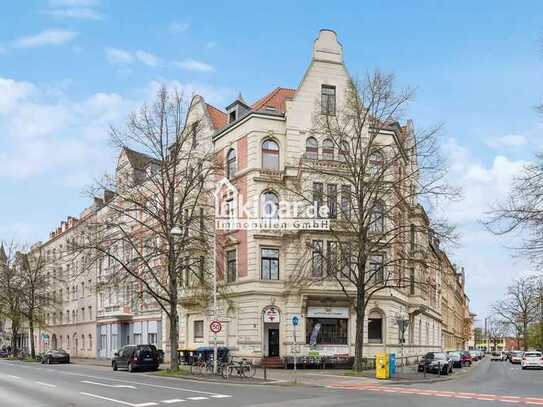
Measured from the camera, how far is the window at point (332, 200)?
33.2 metres

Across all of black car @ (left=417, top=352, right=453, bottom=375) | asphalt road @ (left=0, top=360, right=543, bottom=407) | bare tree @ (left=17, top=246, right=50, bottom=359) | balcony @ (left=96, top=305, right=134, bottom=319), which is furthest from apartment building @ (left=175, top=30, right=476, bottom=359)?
bare tree @ (left=17, top=246, right=50, bottom=359)

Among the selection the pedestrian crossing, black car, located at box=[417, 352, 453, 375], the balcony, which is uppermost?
the pedestrian crossing

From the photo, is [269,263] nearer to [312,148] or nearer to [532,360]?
[312,148]

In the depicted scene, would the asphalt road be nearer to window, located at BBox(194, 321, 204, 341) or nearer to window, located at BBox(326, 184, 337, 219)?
window, located at BBox(326, 184, 337, 219)

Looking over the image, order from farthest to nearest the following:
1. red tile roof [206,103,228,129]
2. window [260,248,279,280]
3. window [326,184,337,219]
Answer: red tile roof [206,103,228,129] → window [260,248,279,280] → window [326,184,337,219]

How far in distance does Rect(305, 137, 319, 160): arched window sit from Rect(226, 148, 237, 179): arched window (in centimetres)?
488

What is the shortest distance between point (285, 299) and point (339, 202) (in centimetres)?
875

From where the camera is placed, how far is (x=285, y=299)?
1593 inches

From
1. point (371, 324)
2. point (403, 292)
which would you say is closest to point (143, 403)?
point (371, 324)

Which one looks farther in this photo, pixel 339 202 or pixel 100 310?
pixel 100 310

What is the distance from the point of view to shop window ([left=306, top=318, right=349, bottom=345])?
40.5 meters

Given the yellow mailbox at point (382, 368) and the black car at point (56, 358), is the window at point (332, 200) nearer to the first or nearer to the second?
the yellow mailbox at point (382, 368)

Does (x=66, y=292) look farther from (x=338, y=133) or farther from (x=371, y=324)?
(x=338, y=133)

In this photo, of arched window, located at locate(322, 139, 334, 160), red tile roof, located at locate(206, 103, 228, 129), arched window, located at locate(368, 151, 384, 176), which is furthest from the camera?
red tile roof, located at locate(206, 103, 228, 129)
